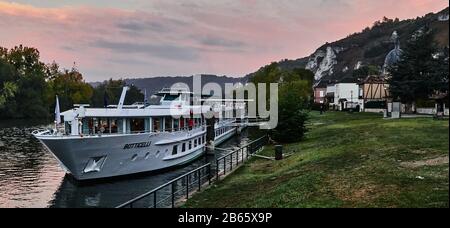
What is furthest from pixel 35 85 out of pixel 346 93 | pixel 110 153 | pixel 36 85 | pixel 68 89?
pixel 110 153

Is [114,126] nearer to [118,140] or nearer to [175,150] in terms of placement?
[118,140]

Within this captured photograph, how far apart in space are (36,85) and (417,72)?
9234 centimetres

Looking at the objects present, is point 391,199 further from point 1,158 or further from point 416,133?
point 1,158

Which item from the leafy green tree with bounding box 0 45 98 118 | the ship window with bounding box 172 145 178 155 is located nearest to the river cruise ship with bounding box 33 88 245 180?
the ship window with bounding box 172 145 178 155

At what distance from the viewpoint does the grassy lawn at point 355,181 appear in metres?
14.1

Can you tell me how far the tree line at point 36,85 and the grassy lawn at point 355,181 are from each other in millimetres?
74745

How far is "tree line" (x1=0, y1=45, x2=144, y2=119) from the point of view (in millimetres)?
107125

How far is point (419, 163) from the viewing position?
19453 millimetres

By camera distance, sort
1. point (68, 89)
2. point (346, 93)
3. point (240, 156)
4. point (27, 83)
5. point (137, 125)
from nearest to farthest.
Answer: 1. point (137, 125)
2. point (240, 156)
3. point (27, 83)
4. point (346, 93)
5. point (68, 89)

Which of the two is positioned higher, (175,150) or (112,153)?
(112,153)

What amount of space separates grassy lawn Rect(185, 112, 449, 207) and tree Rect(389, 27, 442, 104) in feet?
95.0

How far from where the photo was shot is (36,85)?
11581 cm

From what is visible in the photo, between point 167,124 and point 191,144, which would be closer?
point 167,124
